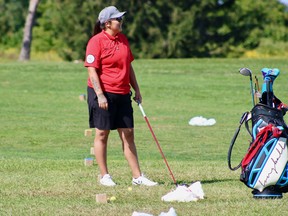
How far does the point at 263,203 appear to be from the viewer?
8.91 m

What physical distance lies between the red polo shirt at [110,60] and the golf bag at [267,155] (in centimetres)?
165

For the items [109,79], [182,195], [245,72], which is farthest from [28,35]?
[182,195]

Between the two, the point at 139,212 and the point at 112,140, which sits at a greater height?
the point at 139,212

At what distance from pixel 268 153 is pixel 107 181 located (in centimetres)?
202

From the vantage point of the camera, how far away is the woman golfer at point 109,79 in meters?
10.1

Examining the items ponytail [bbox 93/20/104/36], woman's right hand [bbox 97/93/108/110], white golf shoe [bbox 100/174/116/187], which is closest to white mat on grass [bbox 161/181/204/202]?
white golf shoe [bbox 100/174/116/187]

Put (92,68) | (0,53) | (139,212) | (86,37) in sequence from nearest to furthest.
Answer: (139,212) < (92,68) < (86,37) < (0,53)

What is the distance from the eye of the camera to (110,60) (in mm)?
10164

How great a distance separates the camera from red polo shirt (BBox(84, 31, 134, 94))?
33.3ft

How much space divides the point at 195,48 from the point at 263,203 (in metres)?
47.3

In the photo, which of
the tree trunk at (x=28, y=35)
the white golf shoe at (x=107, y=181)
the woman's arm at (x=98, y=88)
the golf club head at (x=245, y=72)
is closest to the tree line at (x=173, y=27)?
the tree trunk at (x=28, y=35)

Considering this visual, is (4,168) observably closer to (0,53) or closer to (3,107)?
(3,107)

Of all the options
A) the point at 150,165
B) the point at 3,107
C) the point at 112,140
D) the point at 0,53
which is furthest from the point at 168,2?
the point at 150,165

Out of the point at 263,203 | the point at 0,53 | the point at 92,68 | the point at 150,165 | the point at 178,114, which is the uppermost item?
the point at 92,68
